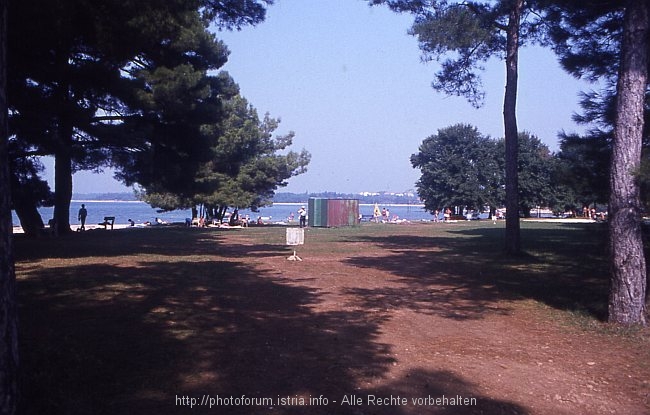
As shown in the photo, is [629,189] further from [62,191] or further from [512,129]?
[62,191]

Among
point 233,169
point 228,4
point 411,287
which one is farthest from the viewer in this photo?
point 233,169

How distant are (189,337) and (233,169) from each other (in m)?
36.4

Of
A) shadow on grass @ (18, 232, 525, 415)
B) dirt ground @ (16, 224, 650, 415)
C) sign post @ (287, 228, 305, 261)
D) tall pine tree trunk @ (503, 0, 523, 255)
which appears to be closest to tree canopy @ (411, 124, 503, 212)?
tall pine tree trunk @ (503, 0, 523, 255)

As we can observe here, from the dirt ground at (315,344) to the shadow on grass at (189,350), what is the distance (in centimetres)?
2

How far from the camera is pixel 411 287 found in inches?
484

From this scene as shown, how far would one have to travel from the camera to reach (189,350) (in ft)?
22.2

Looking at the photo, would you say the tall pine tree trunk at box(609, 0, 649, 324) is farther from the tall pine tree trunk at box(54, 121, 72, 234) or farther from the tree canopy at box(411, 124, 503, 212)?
the tree canopy at box(411, 124, 503, 212)

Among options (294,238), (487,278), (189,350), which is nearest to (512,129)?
(487,278)

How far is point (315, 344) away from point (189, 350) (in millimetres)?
1445

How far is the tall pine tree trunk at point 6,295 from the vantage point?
427 centimetres

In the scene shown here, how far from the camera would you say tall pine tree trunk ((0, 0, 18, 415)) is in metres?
4.27

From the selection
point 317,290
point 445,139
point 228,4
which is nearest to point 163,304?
point 317,290

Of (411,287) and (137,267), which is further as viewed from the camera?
(137,267)

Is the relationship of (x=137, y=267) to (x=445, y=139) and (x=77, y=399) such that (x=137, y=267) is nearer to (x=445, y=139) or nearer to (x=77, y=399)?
(x=77, y=399)
